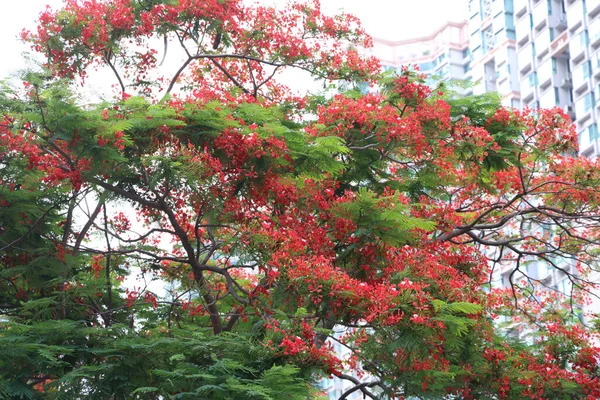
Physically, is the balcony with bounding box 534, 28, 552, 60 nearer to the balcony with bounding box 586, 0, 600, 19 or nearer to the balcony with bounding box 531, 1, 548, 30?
the balcony with bounding box 531, 1, 548, 30

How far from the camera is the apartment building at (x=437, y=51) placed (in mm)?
58938

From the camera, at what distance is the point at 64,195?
35.5 feet

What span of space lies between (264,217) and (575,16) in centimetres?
3265

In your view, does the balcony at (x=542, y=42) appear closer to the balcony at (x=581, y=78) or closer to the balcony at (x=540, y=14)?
the balcony at (x=540, y=14)

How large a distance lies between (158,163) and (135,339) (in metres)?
1.73

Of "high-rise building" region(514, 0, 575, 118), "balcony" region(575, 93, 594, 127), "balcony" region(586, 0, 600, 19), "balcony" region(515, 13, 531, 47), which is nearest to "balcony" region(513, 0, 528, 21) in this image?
"high-rise building" region(514, 0, 575, 118)

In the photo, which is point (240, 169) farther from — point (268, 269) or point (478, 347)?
point (478, 347)

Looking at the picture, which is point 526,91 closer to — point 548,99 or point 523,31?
point 548,99

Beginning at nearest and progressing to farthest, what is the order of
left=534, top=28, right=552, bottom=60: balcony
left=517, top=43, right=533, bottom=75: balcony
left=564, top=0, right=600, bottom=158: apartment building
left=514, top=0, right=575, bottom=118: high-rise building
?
left=564, top=0, right=600, bottom=158: apartment building
left=514, top=0, right=575, bottom=118: high-rise building
left=534, top=28, right=552, bottom=60: balcony
left=517, top=43, right=533, bottom=75: balcony

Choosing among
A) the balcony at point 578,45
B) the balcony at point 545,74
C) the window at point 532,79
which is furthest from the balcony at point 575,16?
the window at point 532,79

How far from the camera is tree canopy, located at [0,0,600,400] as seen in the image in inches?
363

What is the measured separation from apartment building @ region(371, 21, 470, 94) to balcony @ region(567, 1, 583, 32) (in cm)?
1278

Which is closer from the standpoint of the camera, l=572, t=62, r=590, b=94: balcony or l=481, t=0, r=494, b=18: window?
l=572, t=62, r=590, b=94: balcony

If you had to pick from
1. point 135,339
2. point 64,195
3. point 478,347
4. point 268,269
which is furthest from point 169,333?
point 478,347
